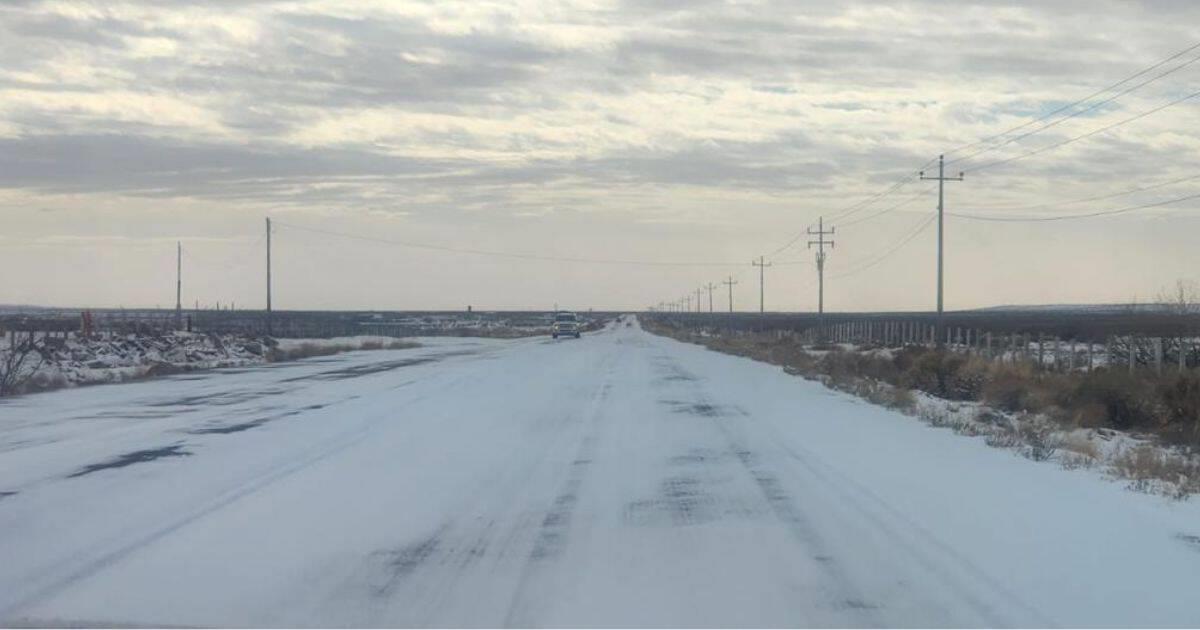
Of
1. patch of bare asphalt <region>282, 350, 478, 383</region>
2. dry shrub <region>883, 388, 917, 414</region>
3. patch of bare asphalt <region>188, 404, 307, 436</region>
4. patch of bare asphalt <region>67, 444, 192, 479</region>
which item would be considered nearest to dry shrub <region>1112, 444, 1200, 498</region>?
dry shrub <region>883, 388, 917, 414</region>

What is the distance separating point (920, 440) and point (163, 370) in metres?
30.5

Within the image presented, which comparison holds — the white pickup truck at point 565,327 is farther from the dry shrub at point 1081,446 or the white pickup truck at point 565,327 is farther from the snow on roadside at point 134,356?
the dry shrub at point 1081,446

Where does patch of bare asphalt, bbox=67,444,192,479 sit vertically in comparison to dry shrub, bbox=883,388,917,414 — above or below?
below

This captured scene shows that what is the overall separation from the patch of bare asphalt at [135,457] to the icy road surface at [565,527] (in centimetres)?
7

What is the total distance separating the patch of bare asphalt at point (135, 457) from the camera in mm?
17031

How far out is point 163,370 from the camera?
148ft

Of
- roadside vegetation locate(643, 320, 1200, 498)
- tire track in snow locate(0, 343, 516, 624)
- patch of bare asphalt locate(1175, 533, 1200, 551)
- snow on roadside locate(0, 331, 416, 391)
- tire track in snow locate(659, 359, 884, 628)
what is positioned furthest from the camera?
snow on roadside locate(0, 331, 416, 391)

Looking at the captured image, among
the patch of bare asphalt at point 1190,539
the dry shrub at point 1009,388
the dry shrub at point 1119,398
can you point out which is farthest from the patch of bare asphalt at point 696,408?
the patch of bare asphalt at point 1190,539

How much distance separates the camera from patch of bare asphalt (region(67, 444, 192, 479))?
55.9 feet

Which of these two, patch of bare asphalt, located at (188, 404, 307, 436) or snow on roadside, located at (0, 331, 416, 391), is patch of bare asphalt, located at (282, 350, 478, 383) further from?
patch of bare asphalt, located at (188, 404, 307, 436)

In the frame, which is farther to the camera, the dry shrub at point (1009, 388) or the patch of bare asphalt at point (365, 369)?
the patch of bare asphalt at point (365, 369)

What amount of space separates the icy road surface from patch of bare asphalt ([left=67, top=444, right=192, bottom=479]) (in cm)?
7

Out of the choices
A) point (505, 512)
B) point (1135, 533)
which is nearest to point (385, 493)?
point (505, 512)

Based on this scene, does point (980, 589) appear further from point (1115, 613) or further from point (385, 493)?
point (385, 493)
